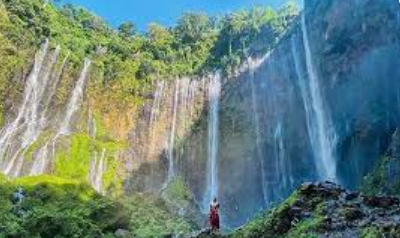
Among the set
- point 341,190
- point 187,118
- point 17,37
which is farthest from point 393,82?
point 17,37

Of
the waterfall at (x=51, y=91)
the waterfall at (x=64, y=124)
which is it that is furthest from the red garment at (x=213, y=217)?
the waterfall at (x=51, y=91)

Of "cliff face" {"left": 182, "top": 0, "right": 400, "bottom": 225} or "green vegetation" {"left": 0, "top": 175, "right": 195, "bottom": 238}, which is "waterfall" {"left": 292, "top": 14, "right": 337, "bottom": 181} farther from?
"green vegetation" {"left": 0, "top": 175, "right": 195, "bottom": 238}

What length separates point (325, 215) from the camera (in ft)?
40.3

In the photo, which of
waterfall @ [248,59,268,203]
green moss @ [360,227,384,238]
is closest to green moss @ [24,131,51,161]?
waterfall @ [248,59,268,203]

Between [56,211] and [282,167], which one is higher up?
[282,167]

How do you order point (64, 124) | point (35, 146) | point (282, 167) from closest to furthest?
point (35, 146) → point (282, 167) → point (64, 124)

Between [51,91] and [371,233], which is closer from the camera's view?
[371,233]

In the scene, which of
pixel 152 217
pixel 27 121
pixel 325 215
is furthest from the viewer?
pixel 27 121

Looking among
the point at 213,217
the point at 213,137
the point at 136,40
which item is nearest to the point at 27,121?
the point at 213,137

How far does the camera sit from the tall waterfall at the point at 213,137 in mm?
36031

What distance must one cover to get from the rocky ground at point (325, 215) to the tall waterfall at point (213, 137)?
21.8m

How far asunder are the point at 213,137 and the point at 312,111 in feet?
20.7

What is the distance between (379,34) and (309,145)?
6822 millimetres

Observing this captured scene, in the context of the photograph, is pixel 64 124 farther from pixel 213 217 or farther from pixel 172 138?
pixel 213 217
